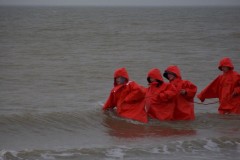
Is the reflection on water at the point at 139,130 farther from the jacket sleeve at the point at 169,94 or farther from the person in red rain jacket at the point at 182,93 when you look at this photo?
Result: the jacket sleeve at the point at 169,94

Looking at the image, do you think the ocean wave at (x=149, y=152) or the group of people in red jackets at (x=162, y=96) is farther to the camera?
the group of people in red jackets at (x=162, y=96)

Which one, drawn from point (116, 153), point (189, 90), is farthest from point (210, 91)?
point (116, 153)

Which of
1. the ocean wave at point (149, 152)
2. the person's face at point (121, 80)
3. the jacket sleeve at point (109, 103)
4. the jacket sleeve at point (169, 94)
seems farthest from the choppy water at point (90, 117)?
the person's face at point (121, 80)

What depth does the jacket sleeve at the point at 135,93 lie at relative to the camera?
10055 mm

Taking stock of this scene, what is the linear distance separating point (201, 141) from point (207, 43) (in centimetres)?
2712

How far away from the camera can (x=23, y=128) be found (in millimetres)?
10945

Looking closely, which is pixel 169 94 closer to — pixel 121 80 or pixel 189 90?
pixel 189 90

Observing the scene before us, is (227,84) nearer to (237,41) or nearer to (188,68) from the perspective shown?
(188,68)

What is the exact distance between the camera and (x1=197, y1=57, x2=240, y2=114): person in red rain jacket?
35.8 feet

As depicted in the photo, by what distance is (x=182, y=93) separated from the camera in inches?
411

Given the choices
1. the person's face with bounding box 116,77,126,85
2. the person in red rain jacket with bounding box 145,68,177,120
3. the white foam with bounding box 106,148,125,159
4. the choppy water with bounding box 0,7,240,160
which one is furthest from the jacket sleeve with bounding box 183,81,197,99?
the white foam with bounding box 106,148,125,159

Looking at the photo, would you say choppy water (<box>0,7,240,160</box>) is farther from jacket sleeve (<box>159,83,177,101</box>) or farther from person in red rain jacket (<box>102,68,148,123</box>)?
jacket sleeve (<box>159,83,177,101</box>)

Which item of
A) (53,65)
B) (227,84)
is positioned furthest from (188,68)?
(227,84)

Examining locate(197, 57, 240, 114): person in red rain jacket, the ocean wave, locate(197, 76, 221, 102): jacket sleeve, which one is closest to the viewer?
the ocean wave
